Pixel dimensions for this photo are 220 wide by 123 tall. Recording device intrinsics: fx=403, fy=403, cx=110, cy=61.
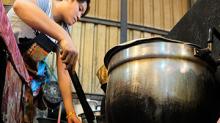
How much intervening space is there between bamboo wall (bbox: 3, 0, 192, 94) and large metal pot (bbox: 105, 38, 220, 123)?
3948 millimetres

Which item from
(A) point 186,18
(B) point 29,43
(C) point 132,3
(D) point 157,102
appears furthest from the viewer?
(C) point 132,3

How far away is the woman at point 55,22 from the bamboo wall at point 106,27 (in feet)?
11.3

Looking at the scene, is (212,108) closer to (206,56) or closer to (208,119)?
(208,119)

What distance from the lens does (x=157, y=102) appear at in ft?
4.78

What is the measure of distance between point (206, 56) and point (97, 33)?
176 inches

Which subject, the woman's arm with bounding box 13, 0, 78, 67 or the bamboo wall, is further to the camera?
→ the bamboo wall

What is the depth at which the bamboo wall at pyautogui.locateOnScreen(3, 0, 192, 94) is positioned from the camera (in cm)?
573

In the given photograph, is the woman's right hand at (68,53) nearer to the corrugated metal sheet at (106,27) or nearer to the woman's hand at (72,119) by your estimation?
the woman's hand at (72,119)

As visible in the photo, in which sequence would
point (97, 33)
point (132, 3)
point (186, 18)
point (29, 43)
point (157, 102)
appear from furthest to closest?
point (132, 3)
point (97, 33)
point (186, 18)
point (29, 43)
point (157, 102)

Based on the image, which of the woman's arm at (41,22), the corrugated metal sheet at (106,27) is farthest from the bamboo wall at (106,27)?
the woman's arm at (41,22)

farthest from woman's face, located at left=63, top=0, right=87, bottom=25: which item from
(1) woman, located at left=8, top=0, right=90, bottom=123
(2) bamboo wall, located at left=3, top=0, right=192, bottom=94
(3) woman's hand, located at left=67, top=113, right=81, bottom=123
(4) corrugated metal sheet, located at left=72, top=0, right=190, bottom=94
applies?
(4) corrugated metal sheet, located at left=72, top=0, right=190, bottom=94

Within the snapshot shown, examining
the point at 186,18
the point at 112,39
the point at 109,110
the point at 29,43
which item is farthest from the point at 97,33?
the point at 109,110

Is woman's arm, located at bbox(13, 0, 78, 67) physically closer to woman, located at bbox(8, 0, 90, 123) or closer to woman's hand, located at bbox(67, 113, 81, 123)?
woman, located at bbox(8, 0, 90, 123)

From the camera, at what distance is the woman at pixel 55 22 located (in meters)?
1.55
